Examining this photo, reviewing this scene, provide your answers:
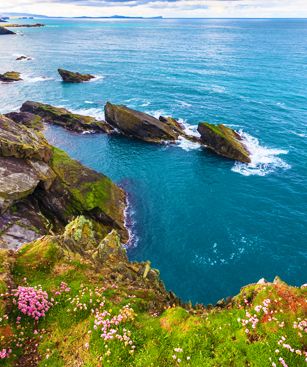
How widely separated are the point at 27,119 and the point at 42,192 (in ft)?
155

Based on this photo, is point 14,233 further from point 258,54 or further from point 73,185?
point 258,54

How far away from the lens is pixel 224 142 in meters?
64.0

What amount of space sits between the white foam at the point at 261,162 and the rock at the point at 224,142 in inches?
61.1

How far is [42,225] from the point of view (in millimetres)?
35688

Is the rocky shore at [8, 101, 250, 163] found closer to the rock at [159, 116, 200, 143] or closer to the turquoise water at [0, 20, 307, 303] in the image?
the rock at [159, 116, 200, 143]

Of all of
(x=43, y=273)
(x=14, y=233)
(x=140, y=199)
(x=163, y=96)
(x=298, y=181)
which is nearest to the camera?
(x=43, y=273)

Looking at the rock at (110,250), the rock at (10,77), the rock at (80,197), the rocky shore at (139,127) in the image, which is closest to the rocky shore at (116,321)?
the rock at (110,250)

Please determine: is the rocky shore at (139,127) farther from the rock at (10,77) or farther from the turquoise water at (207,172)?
the rock at (10,77)

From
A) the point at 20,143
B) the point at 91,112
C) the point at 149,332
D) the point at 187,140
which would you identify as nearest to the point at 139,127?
the point at 187,140

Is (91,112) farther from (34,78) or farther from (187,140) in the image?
(34,78)

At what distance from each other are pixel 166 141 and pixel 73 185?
32528mm

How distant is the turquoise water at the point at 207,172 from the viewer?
3884cm

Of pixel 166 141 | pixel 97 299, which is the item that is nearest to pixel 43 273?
pixel 97 299

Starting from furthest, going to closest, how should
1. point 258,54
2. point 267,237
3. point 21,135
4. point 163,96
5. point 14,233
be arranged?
point 258,54, point 163,96, point 267,237, point 21,135, point 14,233
